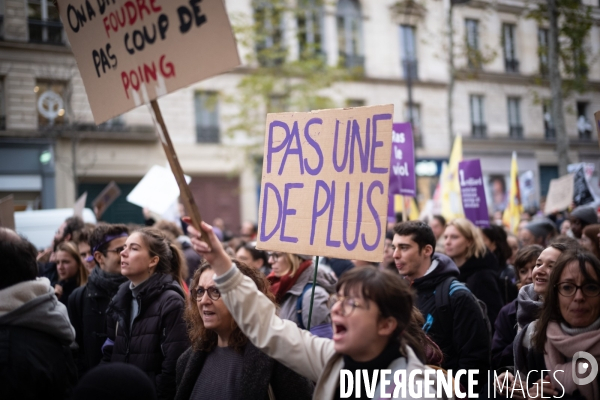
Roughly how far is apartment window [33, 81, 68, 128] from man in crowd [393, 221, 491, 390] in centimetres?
1931

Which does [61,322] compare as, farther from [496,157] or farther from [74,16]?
[496,157]

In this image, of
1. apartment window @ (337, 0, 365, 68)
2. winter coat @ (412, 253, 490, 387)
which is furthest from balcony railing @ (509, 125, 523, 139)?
winter coat @ (412, 253, 490, 387)

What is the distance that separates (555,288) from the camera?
3334 millimetres

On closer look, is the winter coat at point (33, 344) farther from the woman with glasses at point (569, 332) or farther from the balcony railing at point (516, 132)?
the balcony railing at point (516, 132)

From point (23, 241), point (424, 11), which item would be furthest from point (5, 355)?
point (424, 11)

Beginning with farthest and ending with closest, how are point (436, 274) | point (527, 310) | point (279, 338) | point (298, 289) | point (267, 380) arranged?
point (298, 289), point (436, 274), point (527, 310), point (267, 380), point (279, 338)

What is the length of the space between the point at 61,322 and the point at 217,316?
76 centimetres

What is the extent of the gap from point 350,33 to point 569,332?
27074 mm

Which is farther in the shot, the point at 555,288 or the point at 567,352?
the point at 555,288

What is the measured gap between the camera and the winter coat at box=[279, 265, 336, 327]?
15.2 feet

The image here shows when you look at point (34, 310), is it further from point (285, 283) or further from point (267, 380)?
point (285, 283)

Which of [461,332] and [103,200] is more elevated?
[103,200]

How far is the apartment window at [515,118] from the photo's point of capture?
3316 cm

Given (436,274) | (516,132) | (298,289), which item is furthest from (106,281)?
(516,132)
